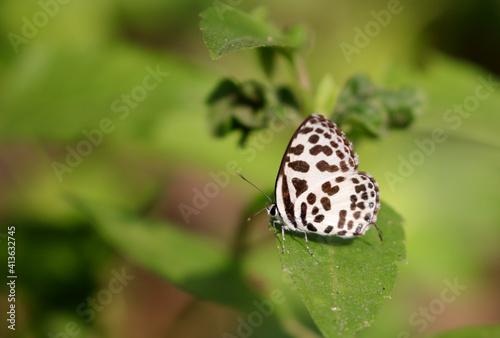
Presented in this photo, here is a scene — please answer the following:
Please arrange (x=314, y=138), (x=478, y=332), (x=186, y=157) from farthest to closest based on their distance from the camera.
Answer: (x=186, y=157) < (x=478, y=332) < (x=314, y=138)

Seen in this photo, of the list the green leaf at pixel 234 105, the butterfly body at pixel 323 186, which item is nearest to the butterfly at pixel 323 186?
the butterfly body at pixel 323 186

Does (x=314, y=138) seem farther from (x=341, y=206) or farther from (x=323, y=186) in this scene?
(x=341, y=206)

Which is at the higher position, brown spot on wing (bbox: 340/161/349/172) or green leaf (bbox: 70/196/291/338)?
brown spot on wing (bbox: 340/161/349/172)

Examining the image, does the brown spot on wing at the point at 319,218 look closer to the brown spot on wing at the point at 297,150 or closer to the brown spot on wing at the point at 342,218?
the brown spot on wing at the point at 342,218

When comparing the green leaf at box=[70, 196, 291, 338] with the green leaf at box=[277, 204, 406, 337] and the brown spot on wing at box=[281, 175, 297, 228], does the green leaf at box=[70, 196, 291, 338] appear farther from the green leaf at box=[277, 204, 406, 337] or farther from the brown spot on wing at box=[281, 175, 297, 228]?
the green leaf at box=[277, 204, 406, 337]

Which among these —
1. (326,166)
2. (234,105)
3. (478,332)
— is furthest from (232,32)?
(478,332)

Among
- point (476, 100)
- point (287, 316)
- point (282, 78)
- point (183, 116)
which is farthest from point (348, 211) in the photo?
point (282, 78)

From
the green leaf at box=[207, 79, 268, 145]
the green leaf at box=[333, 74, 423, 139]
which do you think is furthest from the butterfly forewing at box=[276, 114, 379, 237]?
the green leaf at box=[207, 79, 268, 145]
